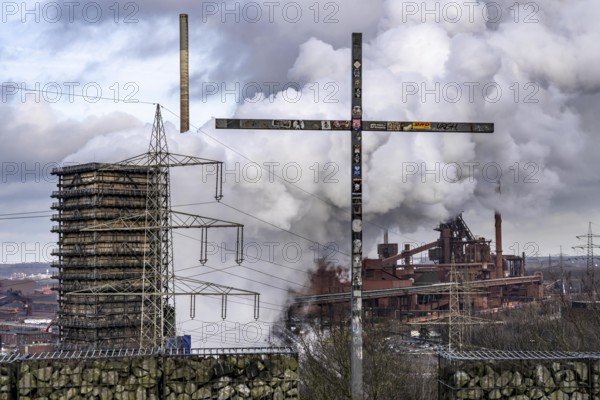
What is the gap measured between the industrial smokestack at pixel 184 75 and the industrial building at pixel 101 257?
333 inches

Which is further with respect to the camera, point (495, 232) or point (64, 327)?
point (495, 232)

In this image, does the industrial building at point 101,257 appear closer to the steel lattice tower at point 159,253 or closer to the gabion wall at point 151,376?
the steel lattice tower at point 159,253

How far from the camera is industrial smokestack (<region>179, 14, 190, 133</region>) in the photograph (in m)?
55.9

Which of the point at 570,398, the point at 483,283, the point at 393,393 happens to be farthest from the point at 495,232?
the point at 570,398

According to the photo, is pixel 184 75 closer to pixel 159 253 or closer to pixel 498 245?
pixel 159 253

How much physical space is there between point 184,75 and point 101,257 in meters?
14.6

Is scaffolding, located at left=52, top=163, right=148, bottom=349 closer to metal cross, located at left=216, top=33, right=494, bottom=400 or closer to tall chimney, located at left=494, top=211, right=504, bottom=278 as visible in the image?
tall chimney, located at left=494, top=211, right=504, bottom=278

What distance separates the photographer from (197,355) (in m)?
11.8

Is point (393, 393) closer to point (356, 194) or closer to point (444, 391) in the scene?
point (444, 391)

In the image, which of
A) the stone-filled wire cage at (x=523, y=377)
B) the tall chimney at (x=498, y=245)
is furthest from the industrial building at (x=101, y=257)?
the stone-filled wire cage at (x=523, y=377)

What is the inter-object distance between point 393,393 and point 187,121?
3934cm

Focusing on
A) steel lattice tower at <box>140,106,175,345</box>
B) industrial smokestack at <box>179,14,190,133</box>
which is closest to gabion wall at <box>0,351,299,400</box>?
steel lattice tower at <box>140,106,175,345</box>

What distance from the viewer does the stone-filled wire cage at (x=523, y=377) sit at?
466 inches

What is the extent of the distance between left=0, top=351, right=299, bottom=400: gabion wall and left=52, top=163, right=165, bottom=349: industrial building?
48422 millimetres
